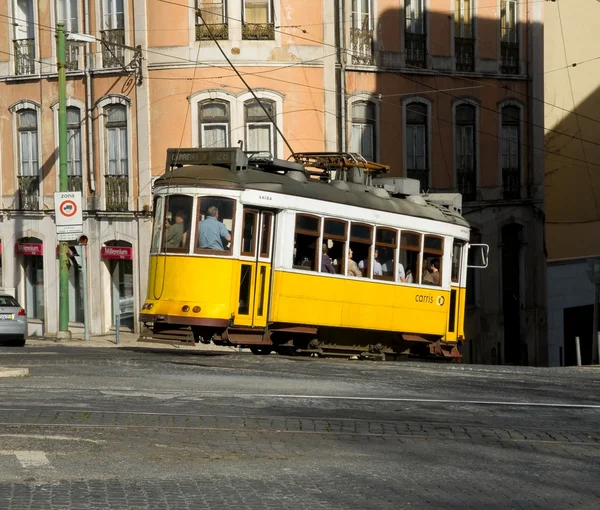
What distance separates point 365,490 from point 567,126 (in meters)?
40.3

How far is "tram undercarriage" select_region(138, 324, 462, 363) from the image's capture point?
2144 cm

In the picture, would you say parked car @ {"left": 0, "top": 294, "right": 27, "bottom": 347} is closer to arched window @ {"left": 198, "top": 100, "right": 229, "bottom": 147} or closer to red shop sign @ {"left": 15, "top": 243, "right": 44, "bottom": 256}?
arched window @ {"left": 198, "top": 100, "right": 229, "bottom": 147}

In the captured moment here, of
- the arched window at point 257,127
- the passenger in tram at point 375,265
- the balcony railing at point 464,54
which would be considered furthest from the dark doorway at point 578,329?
the passenger in tram at point 375,265

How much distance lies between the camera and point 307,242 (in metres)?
22.2

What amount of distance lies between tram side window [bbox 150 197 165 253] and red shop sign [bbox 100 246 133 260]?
1596cm

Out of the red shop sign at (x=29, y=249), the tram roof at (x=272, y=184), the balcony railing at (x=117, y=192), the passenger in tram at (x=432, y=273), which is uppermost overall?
the balcony railing at (x=117, y=192)

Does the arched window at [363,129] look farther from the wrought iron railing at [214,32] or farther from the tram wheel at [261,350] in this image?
the tram wheel at [261,350]

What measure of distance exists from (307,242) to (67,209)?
1152cm

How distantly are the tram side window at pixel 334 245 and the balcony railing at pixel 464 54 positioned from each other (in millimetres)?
19458

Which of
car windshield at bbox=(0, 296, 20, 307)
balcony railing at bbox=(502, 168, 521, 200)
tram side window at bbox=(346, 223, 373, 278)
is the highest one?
balcony railing at bbox=(502, 168, 521, 200)

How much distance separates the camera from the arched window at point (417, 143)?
40344mm

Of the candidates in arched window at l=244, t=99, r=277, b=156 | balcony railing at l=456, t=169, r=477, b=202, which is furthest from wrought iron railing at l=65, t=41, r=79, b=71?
balcony railing at l=456, t=169, r=477, b=202

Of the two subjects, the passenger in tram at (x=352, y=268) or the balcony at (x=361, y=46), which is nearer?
the passenger in tram at (x=352, y=268)

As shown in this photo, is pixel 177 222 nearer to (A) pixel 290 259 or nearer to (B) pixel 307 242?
(A) pixel 290 259
